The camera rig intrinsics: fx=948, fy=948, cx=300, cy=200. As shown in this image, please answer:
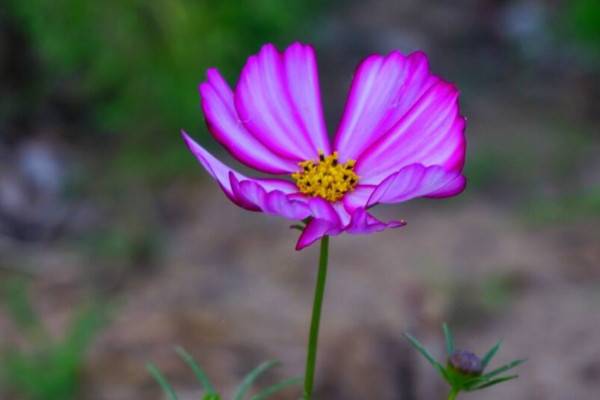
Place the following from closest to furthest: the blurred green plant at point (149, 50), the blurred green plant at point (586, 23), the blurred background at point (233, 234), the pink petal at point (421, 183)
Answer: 1. the pink petal at point (421, 183)
2. the blurred background at point (233, 234)
3. the blurred green plant at point (149, 50)
4. the blurred green plant at point (586, 23)

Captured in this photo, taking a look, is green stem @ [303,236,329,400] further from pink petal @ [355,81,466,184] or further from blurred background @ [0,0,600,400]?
blurred background @ [0,0,600,400]

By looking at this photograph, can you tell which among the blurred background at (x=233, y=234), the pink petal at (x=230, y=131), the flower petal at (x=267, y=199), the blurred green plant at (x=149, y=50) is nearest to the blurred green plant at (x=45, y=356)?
the blurred background at (x=233, y=234)

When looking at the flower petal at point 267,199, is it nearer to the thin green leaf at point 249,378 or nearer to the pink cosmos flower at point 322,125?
the pink cosmos flower at point 322,125

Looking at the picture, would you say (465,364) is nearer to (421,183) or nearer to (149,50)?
(421,183)

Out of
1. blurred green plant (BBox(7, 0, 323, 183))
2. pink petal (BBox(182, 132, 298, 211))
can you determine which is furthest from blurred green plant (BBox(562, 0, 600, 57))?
pink petal (BBox(182, 132, 298, 211))

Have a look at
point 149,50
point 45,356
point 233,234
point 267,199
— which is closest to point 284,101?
point 267,199
